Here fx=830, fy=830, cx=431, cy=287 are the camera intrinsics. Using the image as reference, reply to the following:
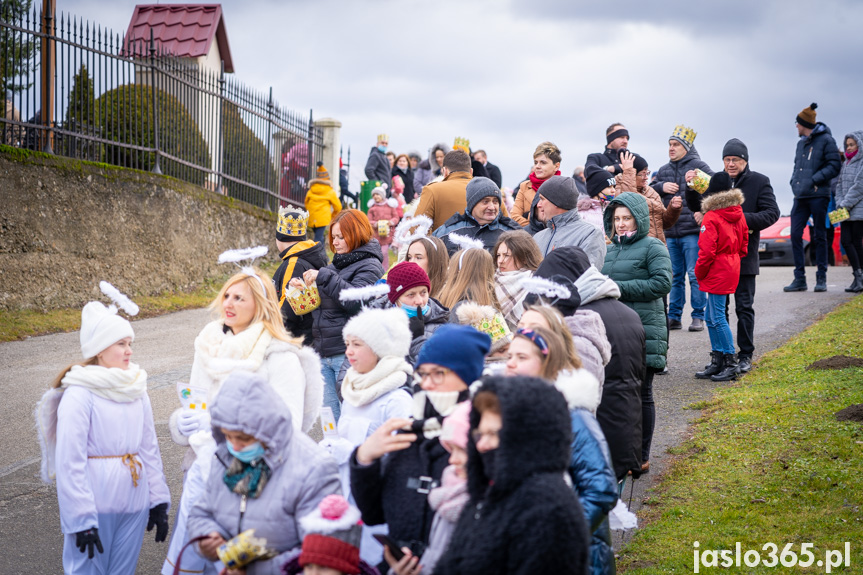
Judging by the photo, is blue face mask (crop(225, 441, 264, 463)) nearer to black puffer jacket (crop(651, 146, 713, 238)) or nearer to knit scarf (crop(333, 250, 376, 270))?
knit scarf (crop(333, 250, 376, 270))

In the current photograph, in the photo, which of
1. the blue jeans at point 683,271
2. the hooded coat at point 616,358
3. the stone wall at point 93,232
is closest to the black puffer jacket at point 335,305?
the hooded coat at point 616,358

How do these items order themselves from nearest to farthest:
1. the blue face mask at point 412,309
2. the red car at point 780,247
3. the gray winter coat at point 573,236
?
the blue face mask at point 412,309 → the gray winter coat at point 573,236 → the red car at point 780,247

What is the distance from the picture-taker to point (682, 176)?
9.47 m

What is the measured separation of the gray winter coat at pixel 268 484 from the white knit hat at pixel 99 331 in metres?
1.08

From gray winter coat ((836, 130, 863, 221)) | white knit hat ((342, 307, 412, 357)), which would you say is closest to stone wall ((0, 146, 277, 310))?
white knit hat ((342, 307, 412, 357))

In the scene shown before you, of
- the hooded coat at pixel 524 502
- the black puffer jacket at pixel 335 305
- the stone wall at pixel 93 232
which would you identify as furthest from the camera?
the stone wall at pixel 93 232

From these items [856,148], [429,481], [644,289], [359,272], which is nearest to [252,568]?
[429,481]

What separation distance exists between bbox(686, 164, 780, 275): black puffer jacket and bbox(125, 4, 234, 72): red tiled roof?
19906 mm

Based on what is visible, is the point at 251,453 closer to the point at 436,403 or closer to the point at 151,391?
the point at 436,403

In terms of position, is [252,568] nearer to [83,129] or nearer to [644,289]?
[644,289]

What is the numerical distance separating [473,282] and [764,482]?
7.54ft

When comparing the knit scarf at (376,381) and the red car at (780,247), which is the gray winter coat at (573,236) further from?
the red car at (780,247)

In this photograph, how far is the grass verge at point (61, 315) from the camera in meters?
9.98

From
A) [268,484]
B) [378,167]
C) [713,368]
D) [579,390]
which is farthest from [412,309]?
[378,167]
